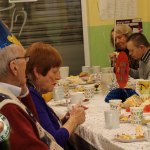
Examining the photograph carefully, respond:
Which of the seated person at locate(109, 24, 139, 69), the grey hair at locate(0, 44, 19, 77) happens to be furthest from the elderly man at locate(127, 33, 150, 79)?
the grey hair at locate(0, 44, 19, 77)

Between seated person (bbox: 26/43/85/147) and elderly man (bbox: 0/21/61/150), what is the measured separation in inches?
9.3

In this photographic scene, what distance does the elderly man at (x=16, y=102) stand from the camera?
1346 mm

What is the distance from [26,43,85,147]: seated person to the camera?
1.91 metres

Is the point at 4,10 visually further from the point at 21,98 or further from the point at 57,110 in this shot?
the point at 21,98

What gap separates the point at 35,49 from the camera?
6.70 ft

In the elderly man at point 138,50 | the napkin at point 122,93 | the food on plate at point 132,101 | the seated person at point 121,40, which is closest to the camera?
the food on plate at point 132,101

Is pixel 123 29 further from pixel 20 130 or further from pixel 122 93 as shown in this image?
pixel 20 130

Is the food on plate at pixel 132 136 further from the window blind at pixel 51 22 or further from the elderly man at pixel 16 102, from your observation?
the window blind at pixel 51 22

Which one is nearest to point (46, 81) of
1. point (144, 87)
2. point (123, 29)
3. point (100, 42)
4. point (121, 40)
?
point (144, 87)

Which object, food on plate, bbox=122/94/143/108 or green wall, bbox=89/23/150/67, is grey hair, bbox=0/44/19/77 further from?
green wall, bbox=89/23/150/67

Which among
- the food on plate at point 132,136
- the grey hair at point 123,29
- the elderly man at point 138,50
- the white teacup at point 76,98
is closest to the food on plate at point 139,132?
the food on plate at point 132,136

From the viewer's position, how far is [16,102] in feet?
4.53

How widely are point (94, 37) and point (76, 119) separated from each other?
2.78 metres

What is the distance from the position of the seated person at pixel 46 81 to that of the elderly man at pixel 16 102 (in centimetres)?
24
